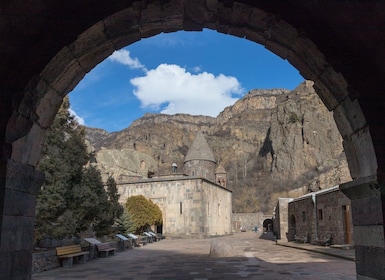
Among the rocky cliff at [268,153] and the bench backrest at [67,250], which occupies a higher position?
the rocky cliff at [268,153]

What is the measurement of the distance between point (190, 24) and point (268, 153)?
3025 inches

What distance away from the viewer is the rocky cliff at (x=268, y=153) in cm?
6475

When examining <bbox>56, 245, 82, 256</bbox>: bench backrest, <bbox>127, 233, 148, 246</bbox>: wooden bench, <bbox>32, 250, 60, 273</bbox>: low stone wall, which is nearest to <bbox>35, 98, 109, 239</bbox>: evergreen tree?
<bbox>56, 245, 82, 256</bbox>: bench backrest

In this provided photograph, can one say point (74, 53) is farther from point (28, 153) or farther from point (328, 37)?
point (328, 37)

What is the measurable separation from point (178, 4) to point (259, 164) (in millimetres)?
82296

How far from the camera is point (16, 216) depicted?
4.21 m

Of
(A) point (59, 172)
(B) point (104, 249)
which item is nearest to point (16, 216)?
(A) point (59, 172)

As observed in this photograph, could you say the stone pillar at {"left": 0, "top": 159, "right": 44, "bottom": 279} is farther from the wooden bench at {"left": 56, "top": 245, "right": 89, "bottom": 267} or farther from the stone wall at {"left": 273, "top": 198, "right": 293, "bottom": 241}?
the stone wall at {"left": 273, "top": 198, "right": 293, "bottom": 241}

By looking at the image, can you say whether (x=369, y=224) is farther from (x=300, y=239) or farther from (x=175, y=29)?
(x=300, y=239)

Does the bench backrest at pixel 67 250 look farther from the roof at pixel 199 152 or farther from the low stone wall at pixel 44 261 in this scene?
the roof at pixel 199 152

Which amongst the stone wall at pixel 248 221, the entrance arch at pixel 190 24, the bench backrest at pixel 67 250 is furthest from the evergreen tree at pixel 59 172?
the stone wall at pixel 248 221

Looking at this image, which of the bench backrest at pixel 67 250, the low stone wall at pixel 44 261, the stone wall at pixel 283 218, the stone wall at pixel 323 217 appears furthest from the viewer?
the stone wall at pixel 283 218

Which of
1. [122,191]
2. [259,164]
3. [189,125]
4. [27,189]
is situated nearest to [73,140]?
[27,189]

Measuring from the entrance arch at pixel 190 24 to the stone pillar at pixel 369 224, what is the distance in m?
0.01
